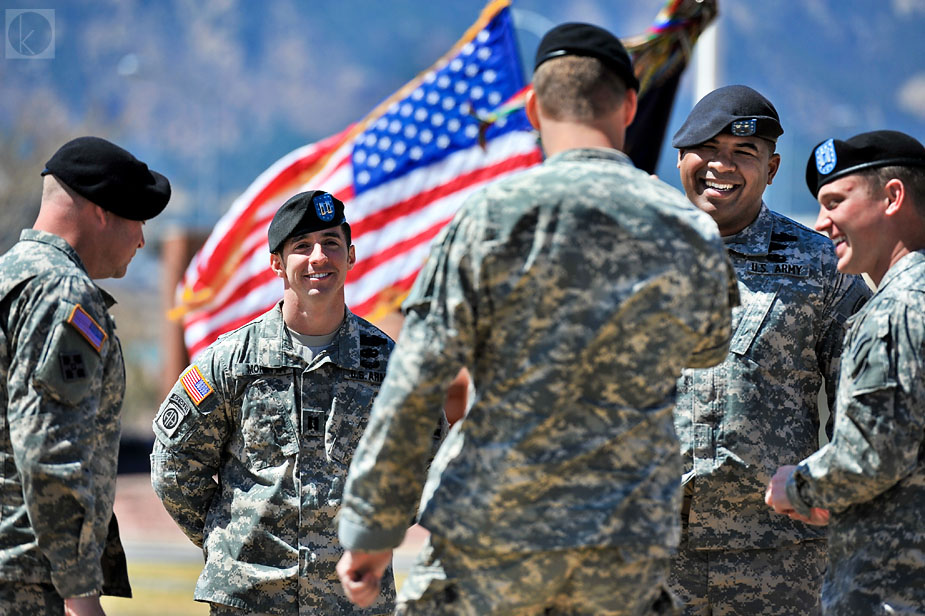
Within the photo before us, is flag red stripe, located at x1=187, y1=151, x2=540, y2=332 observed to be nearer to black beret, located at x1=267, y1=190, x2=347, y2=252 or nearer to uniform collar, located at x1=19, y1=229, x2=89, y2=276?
black beret, located at x1=267, y1=190, x2=347, y2=252

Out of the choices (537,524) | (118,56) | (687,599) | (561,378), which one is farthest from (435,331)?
(118,56)

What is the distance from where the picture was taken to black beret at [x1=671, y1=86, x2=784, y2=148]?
14.8 ft

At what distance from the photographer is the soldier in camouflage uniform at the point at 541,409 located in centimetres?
295

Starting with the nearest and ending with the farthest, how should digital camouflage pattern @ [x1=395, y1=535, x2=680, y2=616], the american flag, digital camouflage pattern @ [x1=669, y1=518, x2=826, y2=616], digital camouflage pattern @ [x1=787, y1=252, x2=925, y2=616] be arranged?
digital camouflage pattern @ [x1=395, y1=535, x2=680, y2=616]
digital camouflage pattern @ [x1=787, y1=252, x2=925, y2=616]
digital camouflage pattern @ [x1=669, y1=518, x2=826, y2=616]
the american flag

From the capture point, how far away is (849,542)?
3533 mm

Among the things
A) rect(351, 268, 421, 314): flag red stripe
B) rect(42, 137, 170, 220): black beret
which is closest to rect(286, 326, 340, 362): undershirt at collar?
rect(42, 137, 170, 220): black beret

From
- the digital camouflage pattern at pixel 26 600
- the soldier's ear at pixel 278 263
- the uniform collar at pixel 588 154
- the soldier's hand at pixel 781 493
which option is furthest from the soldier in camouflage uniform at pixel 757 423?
the digital camouflage pattern at pixel 26 600

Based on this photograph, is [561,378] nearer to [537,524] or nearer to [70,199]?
[537,524]

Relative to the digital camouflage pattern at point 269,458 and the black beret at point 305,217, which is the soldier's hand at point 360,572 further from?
the black beret at point 305,217

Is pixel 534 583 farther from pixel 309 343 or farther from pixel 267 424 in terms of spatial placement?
pixel 309 343

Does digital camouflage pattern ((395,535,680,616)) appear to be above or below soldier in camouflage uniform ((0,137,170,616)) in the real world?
below

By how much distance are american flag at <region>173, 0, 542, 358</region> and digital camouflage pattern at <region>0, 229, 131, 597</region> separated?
24.8 ft

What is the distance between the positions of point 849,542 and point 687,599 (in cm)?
96

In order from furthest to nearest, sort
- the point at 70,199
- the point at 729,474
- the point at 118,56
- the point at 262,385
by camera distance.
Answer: the point at 118,56
the point at 262,385
the point at 729,474
the point at 70,199
